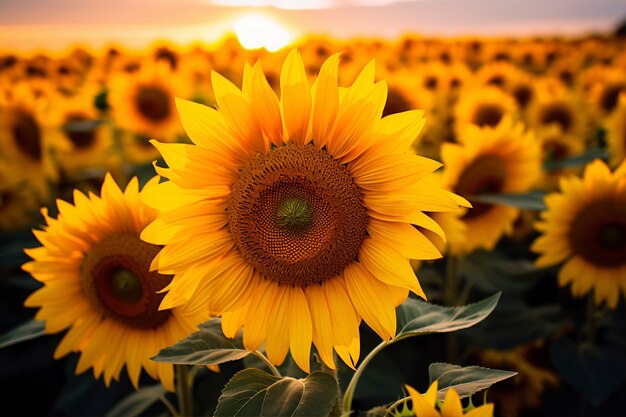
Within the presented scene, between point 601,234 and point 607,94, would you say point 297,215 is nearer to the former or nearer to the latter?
point 601,234

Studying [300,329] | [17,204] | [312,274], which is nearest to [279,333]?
[300,329]

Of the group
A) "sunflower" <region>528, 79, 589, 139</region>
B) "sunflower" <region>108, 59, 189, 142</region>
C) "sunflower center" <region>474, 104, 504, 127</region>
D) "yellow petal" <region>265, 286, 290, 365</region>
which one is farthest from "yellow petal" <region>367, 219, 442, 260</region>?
"sunflower" <region>528, 79, 589, 139</region>

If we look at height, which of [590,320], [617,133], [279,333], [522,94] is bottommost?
[590,320]

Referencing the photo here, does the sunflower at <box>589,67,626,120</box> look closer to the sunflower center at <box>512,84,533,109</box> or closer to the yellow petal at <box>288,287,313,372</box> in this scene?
the sunflower center at <box>512,84,533,109</box>

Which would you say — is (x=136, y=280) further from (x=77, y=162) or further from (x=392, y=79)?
(x=77, y=162)

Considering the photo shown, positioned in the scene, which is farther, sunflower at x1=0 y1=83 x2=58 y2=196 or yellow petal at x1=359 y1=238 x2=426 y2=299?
sunflower at x1=0 y1=83 x2=58 y2=196

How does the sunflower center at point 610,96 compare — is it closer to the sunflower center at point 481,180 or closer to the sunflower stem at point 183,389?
the sunflower center at point 481,180

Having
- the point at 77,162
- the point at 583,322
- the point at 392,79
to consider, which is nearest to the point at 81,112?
the point at 77,162
